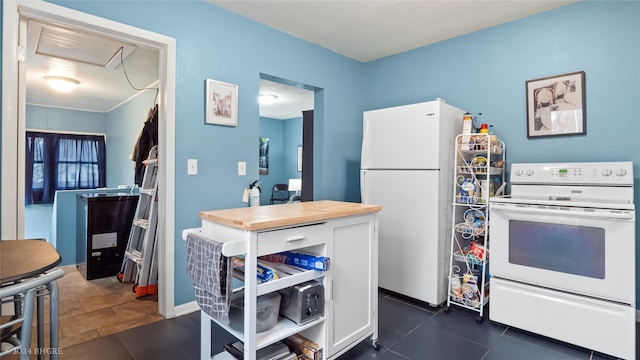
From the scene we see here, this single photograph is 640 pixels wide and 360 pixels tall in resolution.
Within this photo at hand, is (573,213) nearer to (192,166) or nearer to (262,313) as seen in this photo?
(262,313)

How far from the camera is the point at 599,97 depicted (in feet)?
7.94

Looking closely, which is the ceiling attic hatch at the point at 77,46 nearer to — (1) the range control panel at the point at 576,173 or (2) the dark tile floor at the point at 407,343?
(2) the dark tile floor at the point at 407,343

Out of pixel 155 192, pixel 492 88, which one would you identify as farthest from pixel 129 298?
pixel 492 88

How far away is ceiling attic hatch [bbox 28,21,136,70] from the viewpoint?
2.71m

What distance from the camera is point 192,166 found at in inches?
97.3

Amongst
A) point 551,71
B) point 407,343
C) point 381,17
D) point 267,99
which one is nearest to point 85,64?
point 267,99

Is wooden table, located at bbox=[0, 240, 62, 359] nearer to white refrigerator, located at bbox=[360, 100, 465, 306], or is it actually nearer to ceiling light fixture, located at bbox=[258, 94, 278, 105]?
white refrigerator, located at bbox=[360, 100, 465, 306]

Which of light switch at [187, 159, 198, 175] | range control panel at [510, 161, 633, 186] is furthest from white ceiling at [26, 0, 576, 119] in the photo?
range control panel at [510, 161, 633, 186]

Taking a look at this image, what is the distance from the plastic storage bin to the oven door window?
1.68 metres

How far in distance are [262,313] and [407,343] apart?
1078mm

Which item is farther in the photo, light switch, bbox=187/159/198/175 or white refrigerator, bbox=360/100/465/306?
white refrigerator, bbox=360/100/465/306

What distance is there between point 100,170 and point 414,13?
6.26 m

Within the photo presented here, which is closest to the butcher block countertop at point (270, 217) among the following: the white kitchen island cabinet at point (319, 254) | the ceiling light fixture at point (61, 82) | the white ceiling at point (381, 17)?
the white kitchen island cabinet at point (319, 254)

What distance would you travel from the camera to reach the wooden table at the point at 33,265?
986 mm
